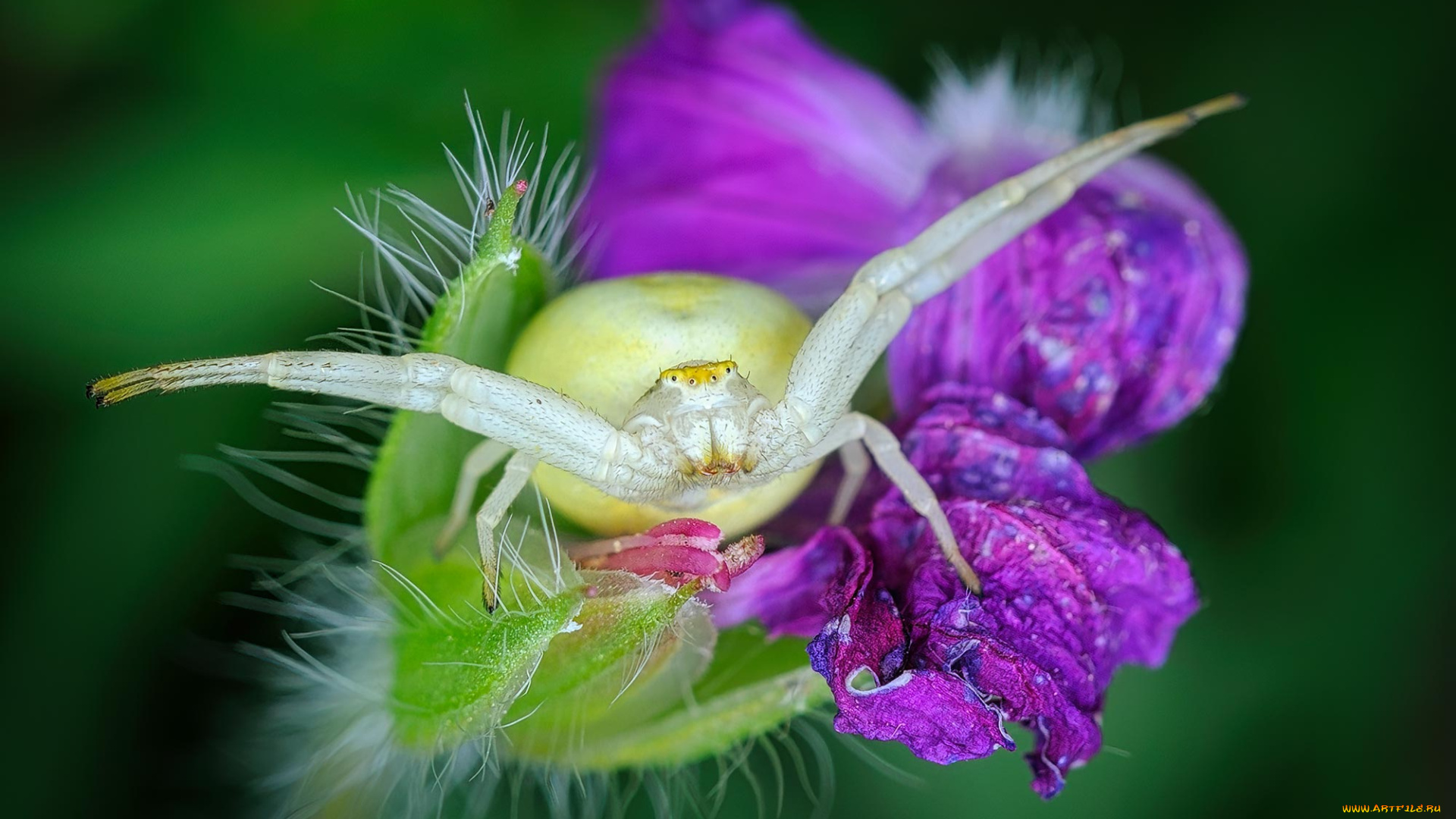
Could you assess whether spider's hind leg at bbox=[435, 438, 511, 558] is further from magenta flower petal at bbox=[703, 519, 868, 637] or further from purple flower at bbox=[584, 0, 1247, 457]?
purple flower at bbox=[584, 0, 1247, 457]

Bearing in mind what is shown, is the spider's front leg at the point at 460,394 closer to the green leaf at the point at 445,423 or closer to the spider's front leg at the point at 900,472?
the green leaf at the point at 445,423

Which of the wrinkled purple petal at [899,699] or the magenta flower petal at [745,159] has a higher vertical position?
the magenta flower petal at [745,159]

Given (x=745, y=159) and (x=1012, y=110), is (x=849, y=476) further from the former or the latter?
(x=1012, y=110)

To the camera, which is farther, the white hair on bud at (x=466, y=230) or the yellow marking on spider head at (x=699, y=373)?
the white hair on bud at (x=466, y=230)

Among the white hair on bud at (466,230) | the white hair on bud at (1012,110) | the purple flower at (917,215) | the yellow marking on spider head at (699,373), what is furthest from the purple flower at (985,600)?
the white hair on bud at (1012,110)

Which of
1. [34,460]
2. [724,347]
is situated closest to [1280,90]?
[724,347]

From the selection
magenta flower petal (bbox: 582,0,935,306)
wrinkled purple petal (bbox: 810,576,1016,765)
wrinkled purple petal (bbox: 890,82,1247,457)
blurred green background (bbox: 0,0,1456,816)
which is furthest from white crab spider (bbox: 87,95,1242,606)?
blurred green background (bbox: 0,0,1456,816)

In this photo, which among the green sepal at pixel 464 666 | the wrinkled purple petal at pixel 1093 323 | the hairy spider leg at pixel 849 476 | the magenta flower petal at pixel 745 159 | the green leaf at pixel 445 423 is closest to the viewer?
the green sepal at pixel 464 666
